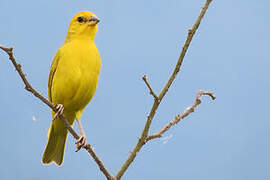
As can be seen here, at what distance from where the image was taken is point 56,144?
4164mm

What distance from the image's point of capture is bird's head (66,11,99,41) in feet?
12.1

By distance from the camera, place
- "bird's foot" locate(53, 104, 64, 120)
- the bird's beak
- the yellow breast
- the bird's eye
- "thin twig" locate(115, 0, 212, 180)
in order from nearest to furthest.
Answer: "thin twig" locate(115, 0, 212, 180) < "bird's foot" locate(53, 104, 64, 120) < the yellow breast < the bird's beak < the bird's eye

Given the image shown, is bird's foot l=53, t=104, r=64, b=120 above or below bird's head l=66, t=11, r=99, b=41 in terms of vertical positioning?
below

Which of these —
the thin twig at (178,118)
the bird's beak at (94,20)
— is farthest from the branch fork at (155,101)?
the bird's beak at (94,20)

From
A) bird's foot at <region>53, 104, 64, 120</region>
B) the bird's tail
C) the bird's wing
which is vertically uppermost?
the bird's wing

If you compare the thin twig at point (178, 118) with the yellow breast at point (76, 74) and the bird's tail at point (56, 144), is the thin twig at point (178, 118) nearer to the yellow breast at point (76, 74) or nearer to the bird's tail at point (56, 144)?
the yellow breast at point (76, 74)

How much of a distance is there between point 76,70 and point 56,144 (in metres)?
1.11

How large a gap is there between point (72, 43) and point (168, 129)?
1.77 meters

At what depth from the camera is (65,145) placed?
417cm

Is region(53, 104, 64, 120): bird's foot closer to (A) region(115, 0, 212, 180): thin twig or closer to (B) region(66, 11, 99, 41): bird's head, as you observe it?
(B) region(66, 11, 99, 41): bird's head

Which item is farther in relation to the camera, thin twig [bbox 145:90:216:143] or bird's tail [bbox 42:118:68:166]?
bird's tail [bbox 42:118:68:166]

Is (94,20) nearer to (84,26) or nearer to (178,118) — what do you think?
(84,26)

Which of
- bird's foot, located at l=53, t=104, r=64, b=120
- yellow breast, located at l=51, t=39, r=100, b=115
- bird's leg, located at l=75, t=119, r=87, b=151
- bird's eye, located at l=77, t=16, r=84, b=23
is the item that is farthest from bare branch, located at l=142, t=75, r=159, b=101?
bird's eye, located at l=77, t=16, r=84, b=23

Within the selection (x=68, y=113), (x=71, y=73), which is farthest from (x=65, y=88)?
(x=68, y=113)
